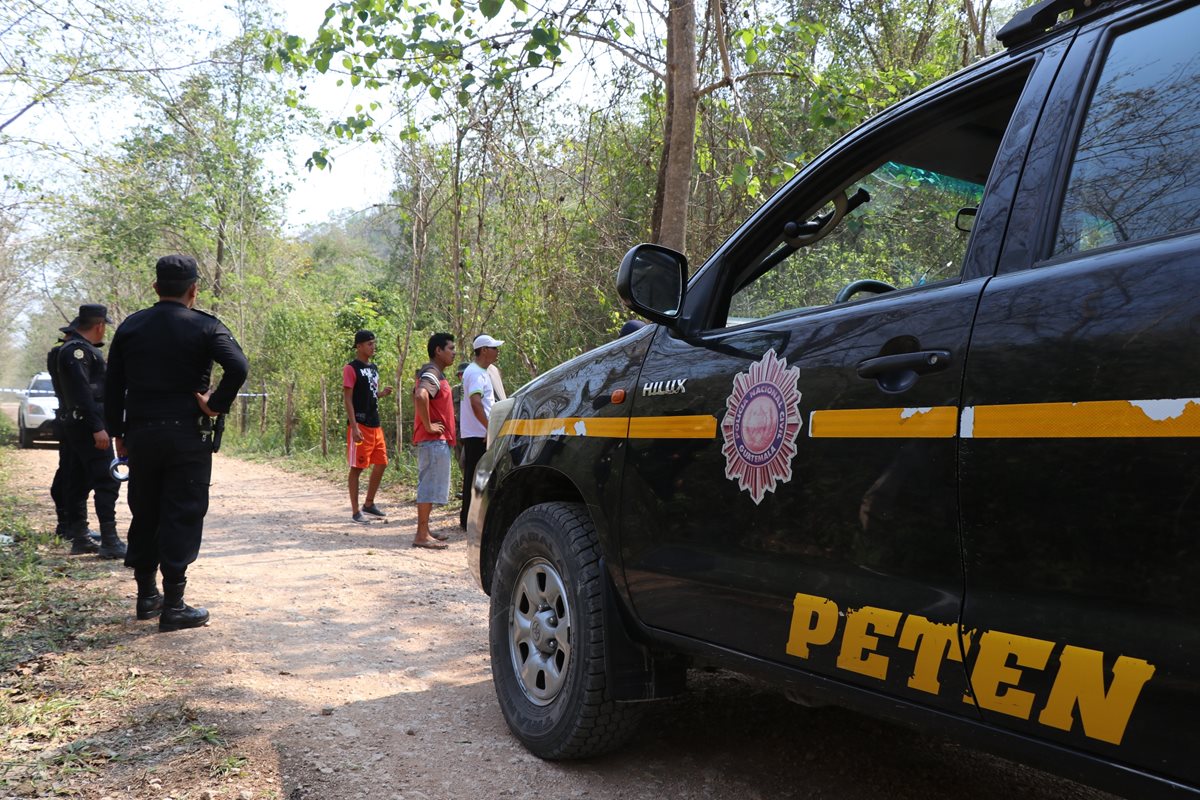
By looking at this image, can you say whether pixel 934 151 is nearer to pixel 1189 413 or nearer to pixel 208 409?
pixel 1189 413

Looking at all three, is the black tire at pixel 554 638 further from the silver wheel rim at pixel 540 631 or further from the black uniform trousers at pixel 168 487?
the black uniform trousers at pixel 168 487

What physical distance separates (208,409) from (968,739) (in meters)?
4.25

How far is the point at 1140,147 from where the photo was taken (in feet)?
5.70

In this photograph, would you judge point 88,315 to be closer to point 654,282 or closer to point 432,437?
point 432,437

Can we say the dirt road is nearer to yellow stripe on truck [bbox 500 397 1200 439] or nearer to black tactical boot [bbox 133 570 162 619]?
black tactical boot [bbox 133 570 162 619]

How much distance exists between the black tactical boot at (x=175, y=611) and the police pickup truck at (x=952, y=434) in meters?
2.82

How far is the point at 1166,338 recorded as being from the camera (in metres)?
1.49

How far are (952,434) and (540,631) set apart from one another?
6.17 ft

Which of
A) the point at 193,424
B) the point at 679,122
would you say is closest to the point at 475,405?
the point at 679,122

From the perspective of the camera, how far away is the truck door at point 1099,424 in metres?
1.46

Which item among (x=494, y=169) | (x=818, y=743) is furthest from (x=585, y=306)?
(x=818, y=743)

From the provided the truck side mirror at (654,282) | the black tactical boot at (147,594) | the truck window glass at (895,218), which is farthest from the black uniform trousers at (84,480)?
the truck window glass at (895,218)

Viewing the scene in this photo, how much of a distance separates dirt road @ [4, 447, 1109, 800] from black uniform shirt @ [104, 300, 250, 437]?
122 cm

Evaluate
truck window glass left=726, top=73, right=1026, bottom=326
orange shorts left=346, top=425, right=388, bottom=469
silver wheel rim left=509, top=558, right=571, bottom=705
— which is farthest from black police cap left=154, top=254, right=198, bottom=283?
orange shorts left=346, top=425, right=388, bottom=469
